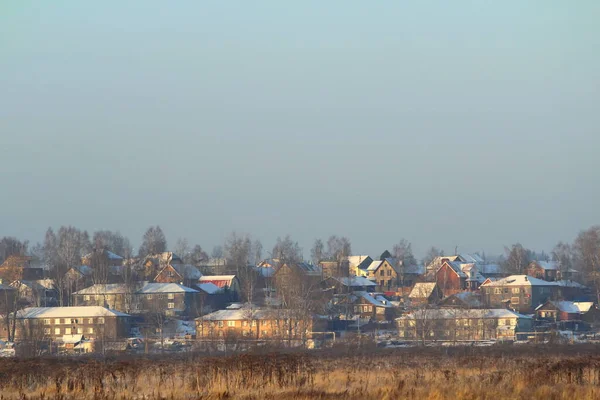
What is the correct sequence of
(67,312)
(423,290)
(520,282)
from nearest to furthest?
(67,312)
(423,290)
(520,282)

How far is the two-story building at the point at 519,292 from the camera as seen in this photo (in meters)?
102

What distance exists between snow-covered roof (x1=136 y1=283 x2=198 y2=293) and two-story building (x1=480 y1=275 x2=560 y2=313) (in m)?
31.6

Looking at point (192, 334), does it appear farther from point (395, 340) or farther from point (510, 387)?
point (510, 387)

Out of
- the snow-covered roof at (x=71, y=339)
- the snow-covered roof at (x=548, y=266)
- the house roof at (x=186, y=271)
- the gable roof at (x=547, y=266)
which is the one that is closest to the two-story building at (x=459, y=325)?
the snow-covered roof at (x=71, y=339)

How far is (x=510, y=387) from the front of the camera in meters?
20.7

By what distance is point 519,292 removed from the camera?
103 meters

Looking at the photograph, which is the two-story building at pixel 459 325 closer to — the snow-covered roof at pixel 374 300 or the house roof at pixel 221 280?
the snow-covered roof at pixel 374 300

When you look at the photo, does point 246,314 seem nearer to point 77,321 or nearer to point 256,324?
point 256,324

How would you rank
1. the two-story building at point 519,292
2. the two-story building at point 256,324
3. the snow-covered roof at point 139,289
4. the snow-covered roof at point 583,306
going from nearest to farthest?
the two-story building at point 256,324 < the snow-covered roof at point 583,306 < the snow-covered roof at point 139,289 < the two-story building at point 519,292

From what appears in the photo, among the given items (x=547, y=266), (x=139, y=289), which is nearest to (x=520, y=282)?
(x=547, y=266)

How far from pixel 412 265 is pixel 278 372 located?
117m

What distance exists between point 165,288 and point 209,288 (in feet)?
19.3

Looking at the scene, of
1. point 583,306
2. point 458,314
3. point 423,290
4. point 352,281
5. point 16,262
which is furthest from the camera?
point 16,262

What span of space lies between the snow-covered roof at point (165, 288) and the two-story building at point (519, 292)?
1242 inches
